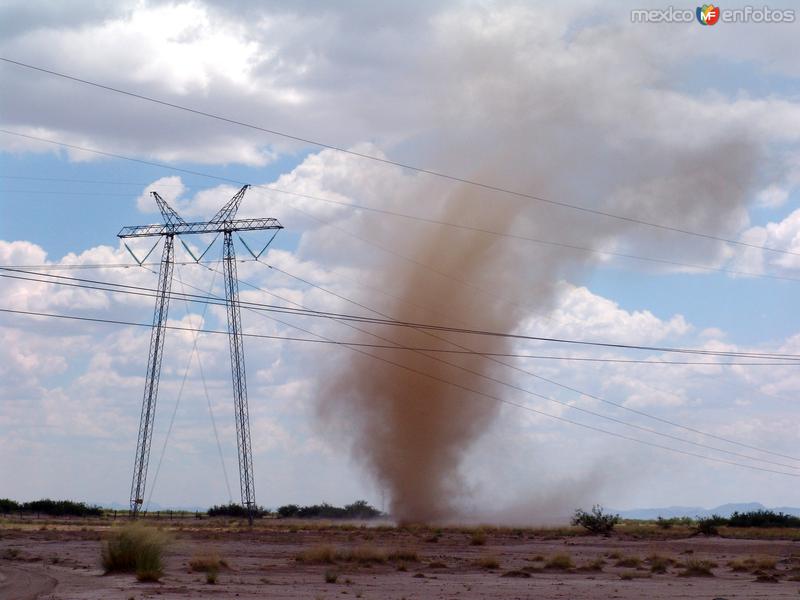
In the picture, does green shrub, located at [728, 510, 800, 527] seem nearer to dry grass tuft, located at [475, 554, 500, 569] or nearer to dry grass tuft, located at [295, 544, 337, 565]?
dry grass tuft, located at [475, 554, 500, 569]

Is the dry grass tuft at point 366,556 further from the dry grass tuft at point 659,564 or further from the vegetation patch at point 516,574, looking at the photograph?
the dry grass tuft at point 659,564

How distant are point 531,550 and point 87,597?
121ft

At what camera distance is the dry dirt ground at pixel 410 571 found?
35281 mm

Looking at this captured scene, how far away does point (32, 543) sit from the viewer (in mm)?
63969

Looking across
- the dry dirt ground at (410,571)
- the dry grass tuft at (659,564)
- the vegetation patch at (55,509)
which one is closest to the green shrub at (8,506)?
the vegetation patch at (55,509)

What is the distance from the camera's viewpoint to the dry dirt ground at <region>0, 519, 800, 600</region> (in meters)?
35.3

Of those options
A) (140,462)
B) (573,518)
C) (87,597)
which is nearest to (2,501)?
(140,462)

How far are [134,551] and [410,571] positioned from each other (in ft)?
40.1

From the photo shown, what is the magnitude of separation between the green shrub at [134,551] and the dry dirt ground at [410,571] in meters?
0.87

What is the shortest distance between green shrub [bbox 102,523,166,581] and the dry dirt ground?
34.2 inches

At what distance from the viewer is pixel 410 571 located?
45.6m

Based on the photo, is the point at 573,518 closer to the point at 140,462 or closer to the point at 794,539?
the point at 794,539

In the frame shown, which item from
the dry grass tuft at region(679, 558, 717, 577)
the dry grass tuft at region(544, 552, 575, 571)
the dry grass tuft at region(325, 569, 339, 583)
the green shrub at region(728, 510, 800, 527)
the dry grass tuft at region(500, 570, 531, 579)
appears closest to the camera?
the dry grass tuft at region(325, 569, 339, 583)

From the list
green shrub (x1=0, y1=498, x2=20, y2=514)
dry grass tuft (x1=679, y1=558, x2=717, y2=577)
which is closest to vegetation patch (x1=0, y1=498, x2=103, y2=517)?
green shrub (x1=0, y1=498, x2=20, y2=514)
